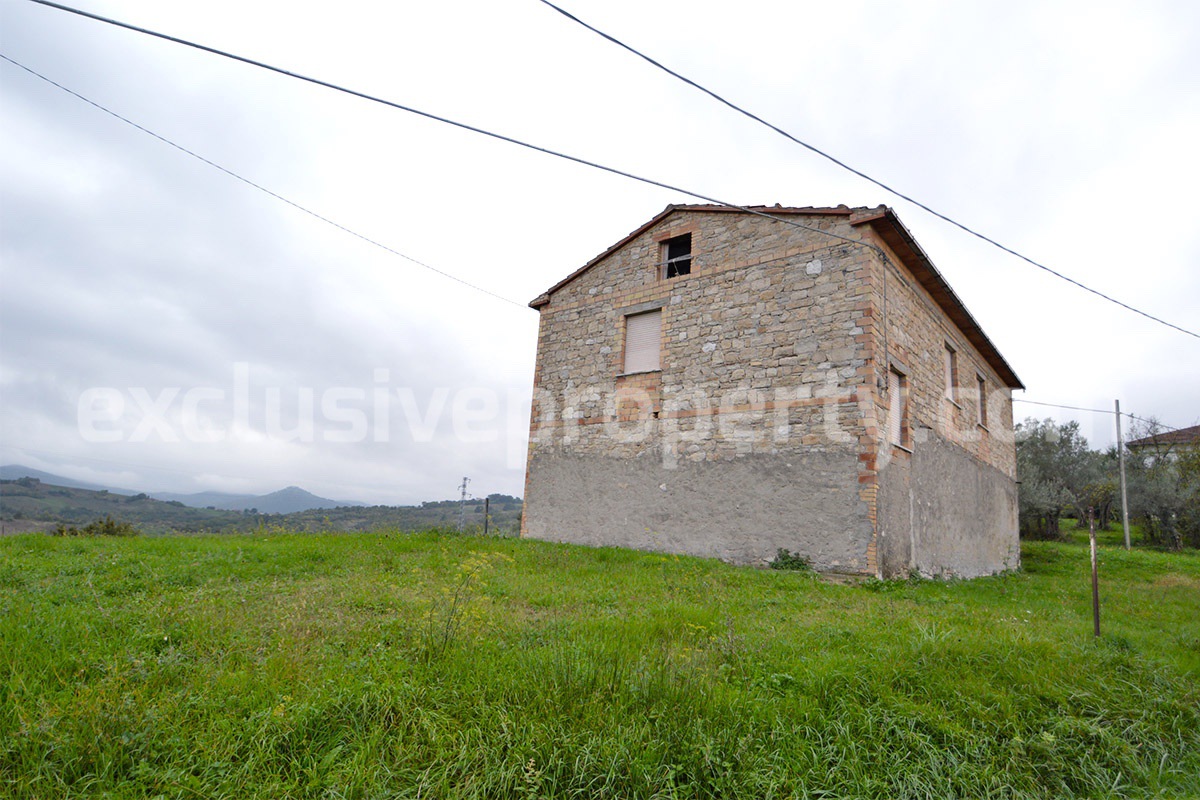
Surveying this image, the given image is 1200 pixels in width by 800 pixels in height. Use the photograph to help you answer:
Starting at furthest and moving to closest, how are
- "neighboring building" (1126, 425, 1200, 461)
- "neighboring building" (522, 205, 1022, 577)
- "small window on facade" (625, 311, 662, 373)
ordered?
"neighboring building" (1126, 425, 1200, 461) → "small window on facade" (625, 311, 662, 373) → "neighboring building" (522, 205, 1022, 577)

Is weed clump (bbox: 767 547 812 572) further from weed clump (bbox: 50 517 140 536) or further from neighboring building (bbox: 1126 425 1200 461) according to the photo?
neighboring building (bbox: 1126 425 1200 461)

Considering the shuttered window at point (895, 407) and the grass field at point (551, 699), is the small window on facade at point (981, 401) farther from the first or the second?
the grass field at point (551, 699)

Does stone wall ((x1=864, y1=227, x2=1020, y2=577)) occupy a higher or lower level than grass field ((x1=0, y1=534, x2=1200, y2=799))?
higher

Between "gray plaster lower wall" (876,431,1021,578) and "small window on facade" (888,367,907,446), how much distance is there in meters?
0.38

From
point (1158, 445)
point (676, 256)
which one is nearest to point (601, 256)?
point (676, 256)

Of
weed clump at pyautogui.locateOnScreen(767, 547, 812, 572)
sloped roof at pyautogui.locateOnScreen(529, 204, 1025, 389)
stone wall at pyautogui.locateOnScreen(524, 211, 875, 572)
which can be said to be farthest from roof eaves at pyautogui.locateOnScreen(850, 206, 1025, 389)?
weed clump at pyautogui.locateOnScreen(767, 547, 812, 572)

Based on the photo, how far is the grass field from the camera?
2.61m

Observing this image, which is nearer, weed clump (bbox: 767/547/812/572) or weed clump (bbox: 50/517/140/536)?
weed clump (bbox: 767/547/812/572)

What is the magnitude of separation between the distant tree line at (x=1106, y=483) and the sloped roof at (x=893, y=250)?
14384 millimetres

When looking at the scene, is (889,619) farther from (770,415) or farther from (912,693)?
(770,415)

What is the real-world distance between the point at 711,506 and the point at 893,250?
5249mm

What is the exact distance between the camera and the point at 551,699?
10.3 feet

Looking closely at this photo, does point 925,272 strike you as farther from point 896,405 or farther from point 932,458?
point 932,458

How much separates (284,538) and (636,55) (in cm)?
889
